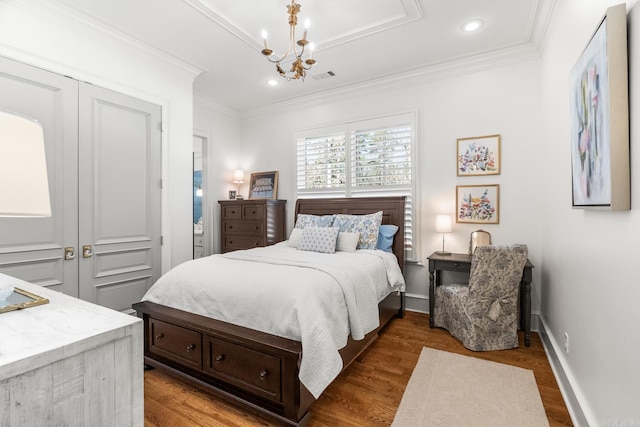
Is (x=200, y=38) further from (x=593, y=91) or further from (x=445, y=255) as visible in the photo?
(x=445, y=255)

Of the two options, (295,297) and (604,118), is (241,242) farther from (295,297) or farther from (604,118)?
(604,118)

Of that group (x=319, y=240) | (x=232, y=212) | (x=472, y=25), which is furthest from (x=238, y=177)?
(x=472, y=25)

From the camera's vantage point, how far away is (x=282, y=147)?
191 inches

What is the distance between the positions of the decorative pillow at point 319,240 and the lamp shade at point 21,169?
256 cm

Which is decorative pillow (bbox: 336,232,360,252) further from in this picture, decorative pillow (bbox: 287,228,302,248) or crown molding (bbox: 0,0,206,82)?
crown molding (bbox: 0,0,206,82)

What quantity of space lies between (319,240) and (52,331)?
2551 mm

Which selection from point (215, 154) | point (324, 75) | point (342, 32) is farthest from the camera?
point (215, 154)

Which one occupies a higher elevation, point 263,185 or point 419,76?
point 419,76

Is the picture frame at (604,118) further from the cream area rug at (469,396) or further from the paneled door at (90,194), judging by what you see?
the paneled door at (90,194)

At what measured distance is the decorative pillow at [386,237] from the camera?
3.59 m

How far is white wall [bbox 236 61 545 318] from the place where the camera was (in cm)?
324

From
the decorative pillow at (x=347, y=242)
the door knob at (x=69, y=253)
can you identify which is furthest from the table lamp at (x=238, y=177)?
the door knob at (x=69, y=253)

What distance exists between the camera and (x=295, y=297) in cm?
189

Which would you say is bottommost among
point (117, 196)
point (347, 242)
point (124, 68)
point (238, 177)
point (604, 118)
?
point (347, 242)
